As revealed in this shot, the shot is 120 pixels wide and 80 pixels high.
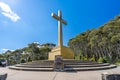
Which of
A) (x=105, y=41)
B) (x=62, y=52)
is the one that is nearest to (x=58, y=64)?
(x=62, y=52)

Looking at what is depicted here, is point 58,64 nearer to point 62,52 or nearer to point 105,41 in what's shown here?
point 62,52

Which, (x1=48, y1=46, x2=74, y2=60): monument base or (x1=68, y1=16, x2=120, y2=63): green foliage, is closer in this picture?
(x1=48, y1=46, x2=74, y2=60): monument base

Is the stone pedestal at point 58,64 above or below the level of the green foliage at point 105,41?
below

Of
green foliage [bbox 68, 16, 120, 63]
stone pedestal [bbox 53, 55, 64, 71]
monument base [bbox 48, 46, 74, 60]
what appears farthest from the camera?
green foliage [bbox 68, 16, 120, 63]

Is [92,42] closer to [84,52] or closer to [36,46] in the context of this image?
[84,52]

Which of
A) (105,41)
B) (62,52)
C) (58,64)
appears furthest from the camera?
(105,41)

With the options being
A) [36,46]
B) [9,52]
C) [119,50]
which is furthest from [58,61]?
[9,52]

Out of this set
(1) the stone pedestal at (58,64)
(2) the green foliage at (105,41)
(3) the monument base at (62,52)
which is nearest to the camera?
(1) the stone pedestal at (58,64)

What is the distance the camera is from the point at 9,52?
2468 inches

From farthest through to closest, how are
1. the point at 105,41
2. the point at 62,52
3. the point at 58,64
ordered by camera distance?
the point at 105,41 → the point at 62,52 → the point at 58,64

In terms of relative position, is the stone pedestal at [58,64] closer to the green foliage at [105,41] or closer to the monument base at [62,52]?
the monument base at [62,52]

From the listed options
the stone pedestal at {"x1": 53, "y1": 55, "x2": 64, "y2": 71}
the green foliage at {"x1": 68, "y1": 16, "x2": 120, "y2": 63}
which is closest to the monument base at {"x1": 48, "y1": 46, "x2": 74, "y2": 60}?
the stone pedestal at {"x1": 53, "y1": 55, "x2": 64, "y2": 71}

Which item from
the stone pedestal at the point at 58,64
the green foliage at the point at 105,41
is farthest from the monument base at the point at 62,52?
the green foliage at the point at 105,41

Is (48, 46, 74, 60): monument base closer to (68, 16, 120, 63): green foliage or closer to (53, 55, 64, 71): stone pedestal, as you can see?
(53, 55, 64, 71): stone pedestal
